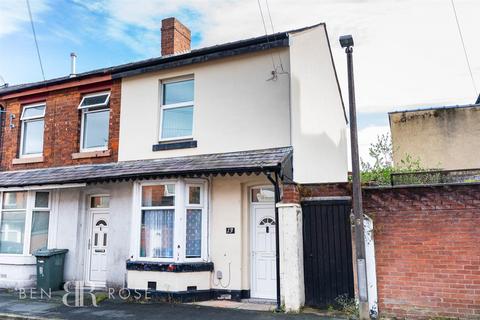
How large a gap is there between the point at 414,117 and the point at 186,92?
9796 mm

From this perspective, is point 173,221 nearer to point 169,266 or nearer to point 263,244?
point 169,266

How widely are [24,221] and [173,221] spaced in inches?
202

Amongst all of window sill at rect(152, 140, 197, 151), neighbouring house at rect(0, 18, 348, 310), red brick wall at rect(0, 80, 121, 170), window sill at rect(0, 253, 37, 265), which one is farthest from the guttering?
window sill at rect(152, 140, 197, 151)

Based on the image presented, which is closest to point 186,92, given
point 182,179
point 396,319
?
point 182,179

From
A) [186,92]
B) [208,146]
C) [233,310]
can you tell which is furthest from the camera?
[186,92]

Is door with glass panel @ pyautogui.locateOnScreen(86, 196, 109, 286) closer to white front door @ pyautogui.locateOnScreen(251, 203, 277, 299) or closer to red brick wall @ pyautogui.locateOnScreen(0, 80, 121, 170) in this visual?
red brick wall @ pyautogui.locateOnScreen(0, 80, 121, 170)

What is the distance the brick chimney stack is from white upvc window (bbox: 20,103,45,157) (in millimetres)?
4394

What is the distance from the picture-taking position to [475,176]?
10.1 m

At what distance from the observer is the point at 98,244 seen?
36.0 feet

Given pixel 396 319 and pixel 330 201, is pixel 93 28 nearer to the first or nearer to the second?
pixel 330 201

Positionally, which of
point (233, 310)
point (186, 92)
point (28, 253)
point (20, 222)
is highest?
point (186, 92)

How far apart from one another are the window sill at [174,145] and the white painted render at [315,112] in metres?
2.65

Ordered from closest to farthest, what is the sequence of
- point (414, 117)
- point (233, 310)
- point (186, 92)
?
point (233, 310) < point (186, 92) < point (414, 117)

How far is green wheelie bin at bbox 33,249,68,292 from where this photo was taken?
1027 centimetres
